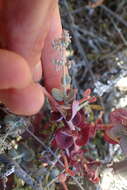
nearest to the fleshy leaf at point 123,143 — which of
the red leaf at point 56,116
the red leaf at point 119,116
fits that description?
the red leaf at point 119,116

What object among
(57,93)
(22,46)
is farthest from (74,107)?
(22,46)

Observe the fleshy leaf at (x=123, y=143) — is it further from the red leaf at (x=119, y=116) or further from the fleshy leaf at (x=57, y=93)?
the fleshy leaf at (x=57, y=93)

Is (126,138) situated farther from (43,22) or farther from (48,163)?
(43,22)

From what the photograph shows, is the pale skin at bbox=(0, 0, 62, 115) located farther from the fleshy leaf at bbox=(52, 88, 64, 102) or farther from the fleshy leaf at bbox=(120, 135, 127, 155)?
the fleshy leaf at bbox=(120, 135, 127, 155)

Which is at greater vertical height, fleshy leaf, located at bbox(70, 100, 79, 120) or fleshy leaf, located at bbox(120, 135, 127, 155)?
fleshy leaf, located at bbox(70, 100, 79, 120)

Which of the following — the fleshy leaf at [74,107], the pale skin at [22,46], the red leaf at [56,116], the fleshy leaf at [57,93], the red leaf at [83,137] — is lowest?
the red leaf at [83,137]

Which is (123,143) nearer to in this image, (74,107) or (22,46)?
(74,107)

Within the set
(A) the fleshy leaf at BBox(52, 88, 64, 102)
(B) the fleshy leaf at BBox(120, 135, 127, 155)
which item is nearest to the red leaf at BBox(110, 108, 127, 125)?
(B) the fleshy leaf at BBox(120, 135, 127, 155)

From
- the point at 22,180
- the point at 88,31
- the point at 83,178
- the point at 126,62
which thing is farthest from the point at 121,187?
the point at 88,31
